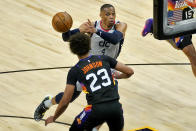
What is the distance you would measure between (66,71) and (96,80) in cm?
352

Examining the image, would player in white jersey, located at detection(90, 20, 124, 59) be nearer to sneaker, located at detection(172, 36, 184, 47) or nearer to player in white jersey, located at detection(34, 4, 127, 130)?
player in white jersey, located at detection(34, 4, 127, 130)

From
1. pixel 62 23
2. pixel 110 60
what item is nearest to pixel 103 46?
pixel 62 23

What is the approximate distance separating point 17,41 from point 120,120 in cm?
484

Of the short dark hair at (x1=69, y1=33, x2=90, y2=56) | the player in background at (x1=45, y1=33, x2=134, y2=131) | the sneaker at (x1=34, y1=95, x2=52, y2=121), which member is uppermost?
the short dark hair at (x1=69, y1=33, x2=90, y2=56)

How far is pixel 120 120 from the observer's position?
5441 mm

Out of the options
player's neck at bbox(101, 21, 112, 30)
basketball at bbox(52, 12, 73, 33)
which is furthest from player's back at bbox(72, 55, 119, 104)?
player's neck at bbox(101, 21, 112, 30)

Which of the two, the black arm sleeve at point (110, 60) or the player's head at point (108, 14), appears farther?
the player's head at point (108, 14)

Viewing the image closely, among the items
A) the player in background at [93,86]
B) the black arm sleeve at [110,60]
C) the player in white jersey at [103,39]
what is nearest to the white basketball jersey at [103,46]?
the player in white jersey at [103,39]

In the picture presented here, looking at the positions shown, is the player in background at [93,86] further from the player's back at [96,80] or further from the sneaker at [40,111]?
the sneaker at [40,111]

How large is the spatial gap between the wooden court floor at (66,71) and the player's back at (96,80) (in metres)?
1.74

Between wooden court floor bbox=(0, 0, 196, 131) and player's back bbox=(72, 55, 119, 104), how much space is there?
1.74 meters

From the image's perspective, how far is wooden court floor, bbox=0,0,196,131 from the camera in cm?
736

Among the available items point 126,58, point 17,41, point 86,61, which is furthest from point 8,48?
point 86,61

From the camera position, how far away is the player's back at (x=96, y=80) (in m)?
5.30
